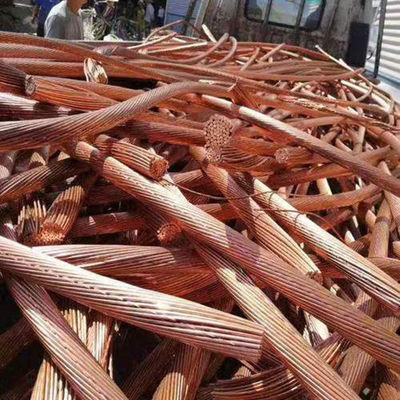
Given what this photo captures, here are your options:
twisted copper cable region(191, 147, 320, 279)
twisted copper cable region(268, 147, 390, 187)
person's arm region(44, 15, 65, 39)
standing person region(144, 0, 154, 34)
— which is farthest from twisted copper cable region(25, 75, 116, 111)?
standing person region(144, 0, 154, 34)

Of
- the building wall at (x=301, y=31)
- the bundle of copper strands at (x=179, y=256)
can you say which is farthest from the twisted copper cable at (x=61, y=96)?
the building wall at (x=301, y=31)

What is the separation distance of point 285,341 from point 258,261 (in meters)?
0.11

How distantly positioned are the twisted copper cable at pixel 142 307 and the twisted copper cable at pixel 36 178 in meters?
0.14

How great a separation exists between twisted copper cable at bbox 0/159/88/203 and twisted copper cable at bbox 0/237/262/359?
0.14m

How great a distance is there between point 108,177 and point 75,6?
218cm

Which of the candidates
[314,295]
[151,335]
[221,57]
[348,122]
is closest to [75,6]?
[221,57]

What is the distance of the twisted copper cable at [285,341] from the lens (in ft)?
1.86

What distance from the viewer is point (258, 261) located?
0.67 metres

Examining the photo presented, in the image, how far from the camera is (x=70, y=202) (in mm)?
769

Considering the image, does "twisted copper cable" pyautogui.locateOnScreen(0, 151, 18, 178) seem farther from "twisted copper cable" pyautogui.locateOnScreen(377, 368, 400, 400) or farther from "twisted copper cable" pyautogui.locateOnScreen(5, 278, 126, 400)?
"twisted copper cable" pyautogui.locateOnScreen(377, 368, 400, 400)

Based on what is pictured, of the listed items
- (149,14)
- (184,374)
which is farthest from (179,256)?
(149,14)

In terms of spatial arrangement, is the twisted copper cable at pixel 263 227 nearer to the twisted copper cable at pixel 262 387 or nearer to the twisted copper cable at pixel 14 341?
the twisted copper cable at pixel 262 387

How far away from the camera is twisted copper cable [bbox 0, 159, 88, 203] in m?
0.74

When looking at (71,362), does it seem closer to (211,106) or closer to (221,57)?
(211,106)
